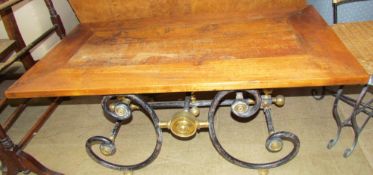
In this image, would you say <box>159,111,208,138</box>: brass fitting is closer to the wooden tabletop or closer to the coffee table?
the coffee table

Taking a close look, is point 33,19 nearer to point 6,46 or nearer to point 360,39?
point 6,46

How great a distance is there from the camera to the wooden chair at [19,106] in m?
1.33

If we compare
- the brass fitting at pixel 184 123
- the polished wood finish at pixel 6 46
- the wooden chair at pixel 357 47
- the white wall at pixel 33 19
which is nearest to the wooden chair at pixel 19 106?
the polished wood finish at pixel 6 46

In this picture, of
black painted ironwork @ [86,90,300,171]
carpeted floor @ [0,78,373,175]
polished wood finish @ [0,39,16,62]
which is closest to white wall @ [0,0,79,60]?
polished wood finish @ [0,39,16,62]

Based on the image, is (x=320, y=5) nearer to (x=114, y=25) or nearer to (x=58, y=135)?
(x=114, y=25)

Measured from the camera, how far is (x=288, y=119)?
5.44 feet

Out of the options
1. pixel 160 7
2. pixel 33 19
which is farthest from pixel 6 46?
pixel 160 7

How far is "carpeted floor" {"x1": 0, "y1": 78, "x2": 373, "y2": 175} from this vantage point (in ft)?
4.59

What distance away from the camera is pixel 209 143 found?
1.57 meters

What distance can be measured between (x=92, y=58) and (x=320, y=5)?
56.1 inches

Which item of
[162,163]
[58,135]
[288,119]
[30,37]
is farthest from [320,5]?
[30,37]

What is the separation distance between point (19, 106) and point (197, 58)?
1.29m

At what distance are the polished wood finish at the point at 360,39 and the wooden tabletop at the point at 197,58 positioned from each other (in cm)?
15

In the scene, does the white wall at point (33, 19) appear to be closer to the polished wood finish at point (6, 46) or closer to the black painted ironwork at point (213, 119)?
the polished wood finish at point (6, 46)
